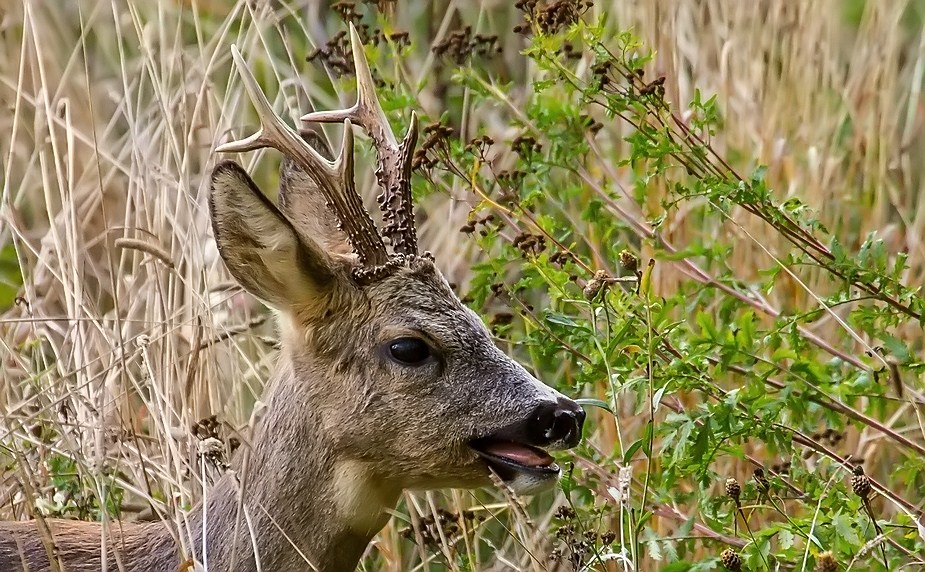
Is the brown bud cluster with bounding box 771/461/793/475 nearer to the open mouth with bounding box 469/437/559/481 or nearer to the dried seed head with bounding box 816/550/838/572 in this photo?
the open mouth with bounding box 469/437/559/481

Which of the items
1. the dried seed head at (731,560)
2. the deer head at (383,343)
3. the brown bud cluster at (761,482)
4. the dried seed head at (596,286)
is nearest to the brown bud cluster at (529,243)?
the deer head at (383,343)

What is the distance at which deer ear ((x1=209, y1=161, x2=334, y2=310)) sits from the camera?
3.12 m

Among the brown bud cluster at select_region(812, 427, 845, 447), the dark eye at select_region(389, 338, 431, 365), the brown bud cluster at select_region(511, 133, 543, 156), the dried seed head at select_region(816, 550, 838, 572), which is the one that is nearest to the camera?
the dried seed head at select_region(816, 550, 838, 572)

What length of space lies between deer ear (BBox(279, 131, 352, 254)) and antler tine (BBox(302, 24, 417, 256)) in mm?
277

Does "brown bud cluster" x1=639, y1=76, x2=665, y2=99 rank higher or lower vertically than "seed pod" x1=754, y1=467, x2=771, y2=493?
higher

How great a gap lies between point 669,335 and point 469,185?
0.73 m

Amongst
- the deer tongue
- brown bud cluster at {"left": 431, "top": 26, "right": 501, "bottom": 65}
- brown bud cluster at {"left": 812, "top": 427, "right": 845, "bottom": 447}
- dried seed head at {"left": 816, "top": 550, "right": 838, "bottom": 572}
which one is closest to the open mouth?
the deer tongue

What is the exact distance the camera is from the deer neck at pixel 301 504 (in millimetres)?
3156

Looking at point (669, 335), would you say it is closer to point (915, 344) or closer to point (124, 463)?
point (124, 463)

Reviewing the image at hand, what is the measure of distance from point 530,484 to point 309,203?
1032 mm

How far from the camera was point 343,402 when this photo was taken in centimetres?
319

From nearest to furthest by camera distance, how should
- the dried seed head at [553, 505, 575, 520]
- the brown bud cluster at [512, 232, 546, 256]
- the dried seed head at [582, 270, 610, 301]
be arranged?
the dried seed head at [582, 270, 610, 301], the dried seed head at [553, 505, 575, 520], the brown bud cluster at [512, 232, 546, 256]

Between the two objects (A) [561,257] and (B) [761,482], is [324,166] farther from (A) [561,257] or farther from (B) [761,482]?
(B) [761,482]

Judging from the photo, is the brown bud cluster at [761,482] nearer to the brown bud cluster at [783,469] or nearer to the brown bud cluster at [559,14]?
the brown bud cluster at [783,469]
